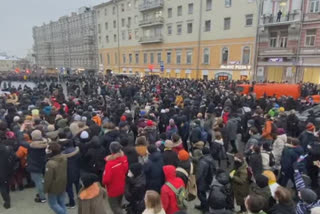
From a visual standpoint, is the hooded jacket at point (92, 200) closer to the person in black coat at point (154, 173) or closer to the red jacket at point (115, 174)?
the red jacket at point (115, 174)

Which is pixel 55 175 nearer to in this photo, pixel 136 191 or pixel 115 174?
pixel 115 174

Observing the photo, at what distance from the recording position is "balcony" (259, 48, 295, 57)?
81.4ft

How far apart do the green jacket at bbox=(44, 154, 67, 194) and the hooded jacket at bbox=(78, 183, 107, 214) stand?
913 mm

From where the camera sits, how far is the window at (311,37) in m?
23.3

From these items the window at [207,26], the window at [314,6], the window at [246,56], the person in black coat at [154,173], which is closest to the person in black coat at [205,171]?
the person in black coat at [154,173]

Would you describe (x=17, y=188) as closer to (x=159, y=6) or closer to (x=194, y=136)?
Answer: (x=194, y=136)

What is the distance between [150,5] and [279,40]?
74.6 feet

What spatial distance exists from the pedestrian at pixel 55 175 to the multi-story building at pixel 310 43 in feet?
85.5

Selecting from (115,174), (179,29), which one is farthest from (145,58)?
(115,174)

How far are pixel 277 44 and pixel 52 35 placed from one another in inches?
2675

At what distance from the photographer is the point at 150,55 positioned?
138 ft

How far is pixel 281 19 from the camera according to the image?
2495cm

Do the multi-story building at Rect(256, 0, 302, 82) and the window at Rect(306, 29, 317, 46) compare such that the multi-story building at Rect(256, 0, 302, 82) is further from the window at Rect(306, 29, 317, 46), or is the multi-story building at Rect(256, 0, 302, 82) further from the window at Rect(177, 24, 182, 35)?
the window at Rect(177, 24, 182, 35)

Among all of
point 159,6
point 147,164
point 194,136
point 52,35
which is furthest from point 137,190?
point 52,35
